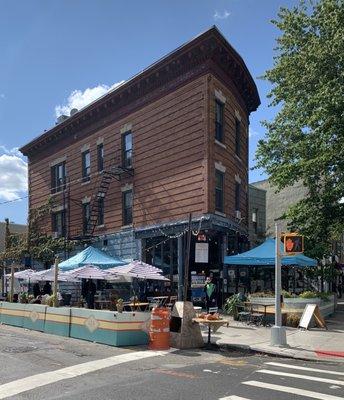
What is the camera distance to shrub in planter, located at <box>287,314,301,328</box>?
17.2 metres

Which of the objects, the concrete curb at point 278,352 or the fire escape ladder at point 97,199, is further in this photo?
the fire escape ladder at point 97,199

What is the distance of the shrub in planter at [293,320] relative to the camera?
1719cm

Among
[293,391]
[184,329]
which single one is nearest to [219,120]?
[184,329]

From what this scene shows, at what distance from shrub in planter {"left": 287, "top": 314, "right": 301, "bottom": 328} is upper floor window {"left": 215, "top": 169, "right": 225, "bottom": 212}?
6.55 m

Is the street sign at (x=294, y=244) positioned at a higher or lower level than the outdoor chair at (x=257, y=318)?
higher

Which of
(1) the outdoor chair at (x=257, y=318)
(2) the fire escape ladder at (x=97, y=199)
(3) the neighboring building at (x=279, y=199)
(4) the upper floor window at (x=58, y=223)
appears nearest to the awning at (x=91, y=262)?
(1) the outdoor chair at (x=257, y=318)

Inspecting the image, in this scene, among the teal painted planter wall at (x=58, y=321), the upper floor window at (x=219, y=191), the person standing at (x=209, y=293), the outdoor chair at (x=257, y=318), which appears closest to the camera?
the teal painted planter wall at (x=58, y=321)

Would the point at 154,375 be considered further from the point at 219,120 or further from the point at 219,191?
the point at 219,120

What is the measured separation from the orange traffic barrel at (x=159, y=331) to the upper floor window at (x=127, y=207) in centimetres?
1314

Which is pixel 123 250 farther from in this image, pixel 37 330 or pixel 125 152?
pixel 37 330

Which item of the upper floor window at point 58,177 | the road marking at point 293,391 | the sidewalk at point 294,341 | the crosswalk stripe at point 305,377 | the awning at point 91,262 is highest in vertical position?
the upper floor window at point 58,177

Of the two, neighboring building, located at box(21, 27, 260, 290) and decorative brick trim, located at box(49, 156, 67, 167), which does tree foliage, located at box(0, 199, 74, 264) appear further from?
decorative brick trim, located at box(49, 156, 67, 167)

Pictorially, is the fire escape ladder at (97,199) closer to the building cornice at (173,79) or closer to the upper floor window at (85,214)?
the upper floor window at (85,214)

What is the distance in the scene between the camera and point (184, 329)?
13.1 metres
